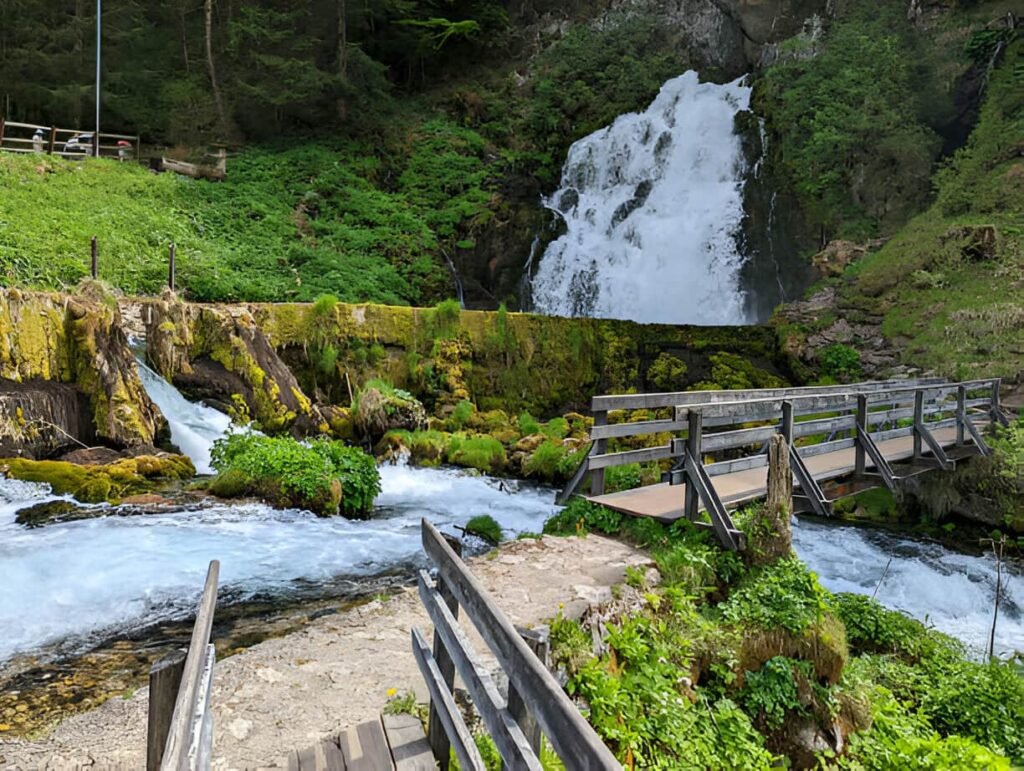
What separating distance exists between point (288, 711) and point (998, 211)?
21011mm

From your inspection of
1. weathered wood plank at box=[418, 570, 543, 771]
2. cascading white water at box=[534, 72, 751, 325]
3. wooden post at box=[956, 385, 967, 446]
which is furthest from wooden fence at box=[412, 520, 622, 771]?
cascading white water at box=[534, 72, 751, 325]

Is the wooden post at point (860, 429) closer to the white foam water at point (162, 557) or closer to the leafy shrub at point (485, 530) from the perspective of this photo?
the white foam water at point (162, 557)

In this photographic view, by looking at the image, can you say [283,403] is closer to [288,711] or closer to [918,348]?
[288,711]

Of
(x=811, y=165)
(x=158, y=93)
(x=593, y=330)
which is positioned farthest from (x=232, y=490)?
(x=158, y=93)

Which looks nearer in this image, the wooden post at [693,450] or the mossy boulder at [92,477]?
the wooden post at [693,450]

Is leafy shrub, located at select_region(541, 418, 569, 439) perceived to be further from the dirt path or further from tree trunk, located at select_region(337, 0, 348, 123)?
tree trunk, located at select_region(337, 0, 348, 123)

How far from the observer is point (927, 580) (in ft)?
28.3

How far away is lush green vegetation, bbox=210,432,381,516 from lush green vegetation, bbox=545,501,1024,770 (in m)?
4.96

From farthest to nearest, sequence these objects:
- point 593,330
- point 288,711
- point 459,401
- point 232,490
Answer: point 593,330 < point 459,401 < point 232,490 < point 288,711

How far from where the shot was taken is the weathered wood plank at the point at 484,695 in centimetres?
189

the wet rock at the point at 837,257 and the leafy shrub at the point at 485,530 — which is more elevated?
the wet rock at the point at 837,257

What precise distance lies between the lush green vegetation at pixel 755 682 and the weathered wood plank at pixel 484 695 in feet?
4.75

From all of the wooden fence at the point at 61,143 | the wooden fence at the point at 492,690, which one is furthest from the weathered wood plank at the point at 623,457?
the wooden fence at the point at 61,143

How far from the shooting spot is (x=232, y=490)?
356 inches
